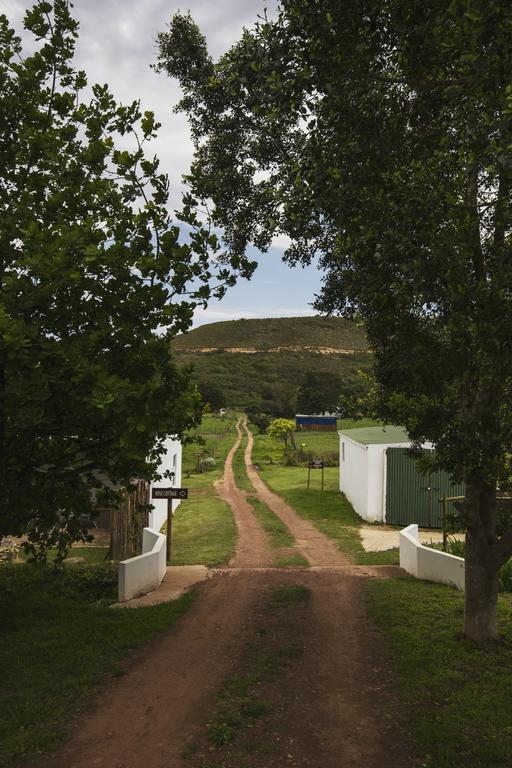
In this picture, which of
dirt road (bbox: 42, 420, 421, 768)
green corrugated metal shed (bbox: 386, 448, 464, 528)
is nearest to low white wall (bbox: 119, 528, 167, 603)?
dirt road (bbox: 42, 420, 421, 768)

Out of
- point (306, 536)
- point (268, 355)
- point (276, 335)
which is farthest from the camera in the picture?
point (276, 335)

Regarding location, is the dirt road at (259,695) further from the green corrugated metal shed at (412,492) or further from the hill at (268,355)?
the hill at (268,355)

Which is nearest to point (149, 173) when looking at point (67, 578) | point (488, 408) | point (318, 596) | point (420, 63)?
point (420, 63)

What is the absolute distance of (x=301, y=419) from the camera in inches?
2450

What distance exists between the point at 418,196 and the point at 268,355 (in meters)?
121

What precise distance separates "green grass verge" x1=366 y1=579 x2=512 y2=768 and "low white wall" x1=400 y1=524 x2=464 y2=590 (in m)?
0.59

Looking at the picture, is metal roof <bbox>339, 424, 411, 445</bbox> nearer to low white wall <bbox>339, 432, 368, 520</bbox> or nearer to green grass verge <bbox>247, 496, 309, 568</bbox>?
low white wall <bbox>339, 432, 368, 520</bbox>

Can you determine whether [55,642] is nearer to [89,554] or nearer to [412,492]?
[89,554]

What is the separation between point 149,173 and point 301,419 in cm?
5582

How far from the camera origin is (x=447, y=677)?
7797 millimetres

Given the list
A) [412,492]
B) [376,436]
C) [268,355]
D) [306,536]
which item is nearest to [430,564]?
[306,536]

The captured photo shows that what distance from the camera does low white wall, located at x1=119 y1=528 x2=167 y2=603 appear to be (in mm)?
11676

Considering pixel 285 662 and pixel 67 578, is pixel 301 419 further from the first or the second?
pixel 285 662

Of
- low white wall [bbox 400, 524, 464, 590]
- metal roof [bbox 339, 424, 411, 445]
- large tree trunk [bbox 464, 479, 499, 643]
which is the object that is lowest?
low white wall [bbox 400, 524, 464, 590]
